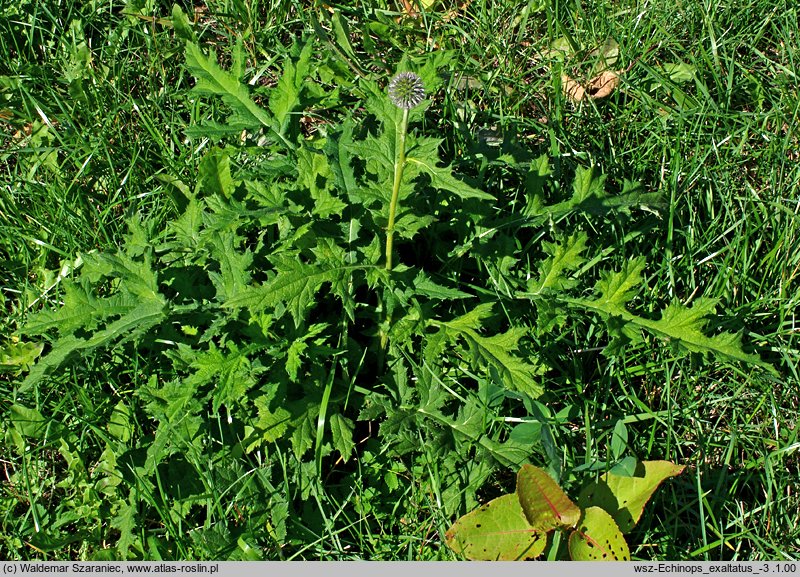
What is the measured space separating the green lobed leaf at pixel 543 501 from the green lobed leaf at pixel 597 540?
45mm

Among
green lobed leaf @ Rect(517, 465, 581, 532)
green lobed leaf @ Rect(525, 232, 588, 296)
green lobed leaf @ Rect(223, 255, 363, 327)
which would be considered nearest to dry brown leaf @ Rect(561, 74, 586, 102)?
green lobed leaf @ Rect(525, 232, 588, 296)

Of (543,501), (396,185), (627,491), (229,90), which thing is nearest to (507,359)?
(543,501)

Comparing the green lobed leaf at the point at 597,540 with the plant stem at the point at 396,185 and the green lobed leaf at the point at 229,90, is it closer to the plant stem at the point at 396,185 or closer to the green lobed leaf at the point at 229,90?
the plant stem at the point at 396,185

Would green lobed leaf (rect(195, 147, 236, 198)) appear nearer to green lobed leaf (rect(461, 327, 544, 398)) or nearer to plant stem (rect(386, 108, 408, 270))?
plant stem (rect(386, 108, 408, 270))

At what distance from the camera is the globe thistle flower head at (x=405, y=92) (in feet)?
8.13

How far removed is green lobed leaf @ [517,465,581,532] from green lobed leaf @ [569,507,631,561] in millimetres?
45

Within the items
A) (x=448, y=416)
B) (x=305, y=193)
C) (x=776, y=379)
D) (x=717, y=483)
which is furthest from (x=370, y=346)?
(x=776, y=379)

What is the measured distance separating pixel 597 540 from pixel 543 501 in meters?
0.23

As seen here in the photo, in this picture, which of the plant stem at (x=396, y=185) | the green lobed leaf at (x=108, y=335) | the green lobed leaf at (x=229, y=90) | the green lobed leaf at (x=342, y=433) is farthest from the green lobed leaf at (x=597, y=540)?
the green lobed leaf at (x=229, y=90)

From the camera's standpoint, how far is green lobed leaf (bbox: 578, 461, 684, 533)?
2842mm

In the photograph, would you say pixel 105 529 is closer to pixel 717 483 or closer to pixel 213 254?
pixel 213 254

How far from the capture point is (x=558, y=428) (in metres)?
3.10

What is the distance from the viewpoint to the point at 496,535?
2.80m

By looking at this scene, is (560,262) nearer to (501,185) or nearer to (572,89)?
(501,185)
